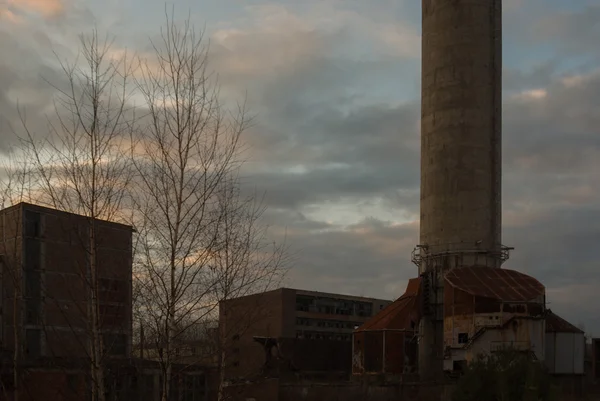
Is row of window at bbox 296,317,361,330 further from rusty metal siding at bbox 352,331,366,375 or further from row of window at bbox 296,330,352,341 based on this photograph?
rusty metal siding at bbox 352,331,366,375

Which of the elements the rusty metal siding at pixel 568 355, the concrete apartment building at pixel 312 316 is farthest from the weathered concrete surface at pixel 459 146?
the concrete apartment building at pixel 312 316

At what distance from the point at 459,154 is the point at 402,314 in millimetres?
10903

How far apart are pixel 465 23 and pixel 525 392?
27.6 m

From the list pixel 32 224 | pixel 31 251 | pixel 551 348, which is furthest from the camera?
pixel 551 348

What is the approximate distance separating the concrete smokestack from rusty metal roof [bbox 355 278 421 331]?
3.06 ft

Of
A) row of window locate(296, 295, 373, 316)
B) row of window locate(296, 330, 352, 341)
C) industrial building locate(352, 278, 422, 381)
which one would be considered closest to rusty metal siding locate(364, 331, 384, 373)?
industrial building locate(352, 278, 422, 381)

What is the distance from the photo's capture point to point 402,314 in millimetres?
42844

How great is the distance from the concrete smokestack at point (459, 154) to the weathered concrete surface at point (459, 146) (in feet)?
0.21

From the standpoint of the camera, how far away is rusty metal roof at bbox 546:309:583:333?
41.0 meters

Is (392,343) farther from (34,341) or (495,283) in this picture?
(34,341)

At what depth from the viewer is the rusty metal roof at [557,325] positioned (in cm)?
4100

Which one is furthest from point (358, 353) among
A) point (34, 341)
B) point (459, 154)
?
point (34, 341)

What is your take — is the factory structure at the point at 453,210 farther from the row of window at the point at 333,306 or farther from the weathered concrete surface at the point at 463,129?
the row of window at the point at 333,306

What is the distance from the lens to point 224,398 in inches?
456
